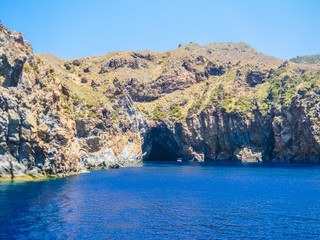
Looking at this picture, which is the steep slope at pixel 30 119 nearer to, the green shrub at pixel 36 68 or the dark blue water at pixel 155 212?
the green shrub at pixel 36 68

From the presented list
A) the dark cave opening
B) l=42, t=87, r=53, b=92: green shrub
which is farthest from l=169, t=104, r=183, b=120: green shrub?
l=42, t=87, r=53, b=92: green shrub

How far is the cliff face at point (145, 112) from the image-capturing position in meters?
63.7

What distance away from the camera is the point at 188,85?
7264 inches

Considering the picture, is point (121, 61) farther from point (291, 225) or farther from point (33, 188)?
point (291, 225)

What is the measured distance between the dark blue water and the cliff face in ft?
40.6

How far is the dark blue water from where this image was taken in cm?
3103

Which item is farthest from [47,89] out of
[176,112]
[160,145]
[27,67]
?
[160,145]

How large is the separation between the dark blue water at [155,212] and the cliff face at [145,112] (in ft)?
40.6

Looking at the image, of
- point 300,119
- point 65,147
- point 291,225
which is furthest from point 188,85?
point 291,225

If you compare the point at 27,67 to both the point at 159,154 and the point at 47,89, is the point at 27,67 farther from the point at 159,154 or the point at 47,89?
the point at 159,154

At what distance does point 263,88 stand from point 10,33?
123m

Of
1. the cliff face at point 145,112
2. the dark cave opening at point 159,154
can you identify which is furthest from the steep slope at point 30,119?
the dark cave opening at point 159,154

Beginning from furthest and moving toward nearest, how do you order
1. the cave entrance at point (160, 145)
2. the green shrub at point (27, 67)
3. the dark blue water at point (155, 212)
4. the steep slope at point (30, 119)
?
the cave entrance at point (160, 145)
the green shrub at point (27, 67)
the steep slope at point (30, 119)
the dark blue water at point (155, 212)

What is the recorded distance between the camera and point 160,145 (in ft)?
Result: 564
